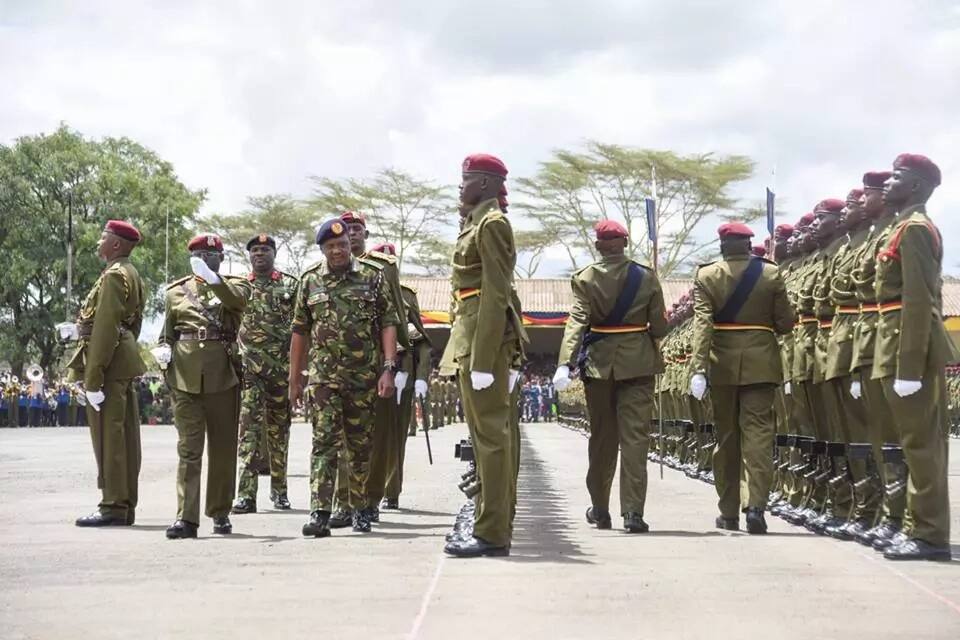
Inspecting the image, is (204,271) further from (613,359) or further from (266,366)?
(613,359)

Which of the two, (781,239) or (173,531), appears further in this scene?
(781,239)

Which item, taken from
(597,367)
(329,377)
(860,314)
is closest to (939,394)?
(860,314)

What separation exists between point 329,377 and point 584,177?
182ft

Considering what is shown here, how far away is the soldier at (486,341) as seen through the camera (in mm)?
7172

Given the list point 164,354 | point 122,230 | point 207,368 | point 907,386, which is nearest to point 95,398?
point 164,354

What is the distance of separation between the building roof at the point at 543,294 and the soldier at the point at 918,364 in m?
49.9

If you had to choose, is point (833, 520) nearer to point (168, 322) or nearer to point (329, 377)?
point (329, 377)

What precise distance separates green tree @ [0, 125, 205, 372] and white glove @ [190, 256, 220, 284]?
4726 centimetres

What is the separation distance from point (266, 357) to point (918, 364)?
201 inches

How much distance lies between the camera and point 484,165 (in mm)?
7535

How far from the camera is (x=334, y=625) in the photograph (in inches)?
206

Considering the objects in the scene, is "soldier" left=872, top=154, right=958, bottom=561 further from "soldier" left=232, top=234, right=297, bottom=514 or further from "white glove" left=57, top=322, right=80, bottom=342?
"white glove" left=57, top=322, right=80, bottom=342

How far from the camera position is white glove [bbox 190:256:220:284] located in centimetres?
867

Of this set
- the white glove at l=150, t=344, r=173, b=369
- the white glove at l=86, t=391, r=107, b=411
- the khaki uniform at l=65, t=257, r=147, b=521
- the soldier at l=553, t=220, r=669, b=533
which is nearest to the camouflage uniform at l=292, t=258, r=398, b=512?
the white glove at l=150, t=344, r=173, b=369
